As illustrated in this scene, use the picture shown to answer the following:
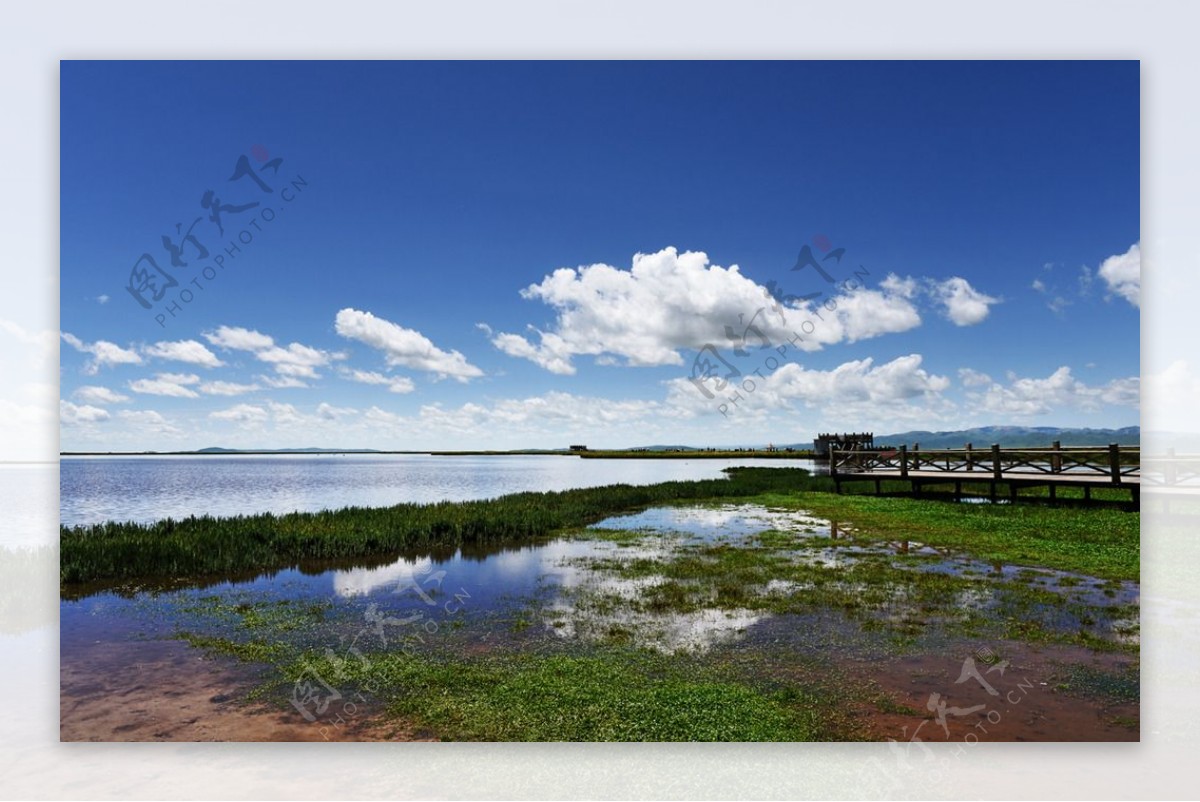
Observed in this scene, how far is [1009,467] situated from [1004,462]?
9.9 inches

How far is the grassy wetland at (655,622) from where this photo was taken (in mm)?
6969

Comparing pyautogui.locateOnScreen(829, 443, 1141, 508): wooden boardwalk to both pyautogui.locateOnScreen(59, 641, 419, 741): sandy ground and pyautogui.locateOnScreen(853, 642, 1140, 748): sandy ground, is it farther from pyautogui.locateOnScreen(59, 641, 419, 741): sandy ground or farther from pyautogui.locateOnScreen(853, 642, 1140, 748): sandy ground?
pyautogui.locateOnScreen(59, 641, 419, 741): sandy ground

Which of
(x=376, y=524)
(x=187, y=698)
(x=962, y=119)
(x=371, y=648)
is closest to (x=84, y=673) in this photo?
(x=187, y=698)

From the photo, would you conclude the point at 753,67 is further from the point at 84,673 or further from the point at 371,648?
the point at 84,673

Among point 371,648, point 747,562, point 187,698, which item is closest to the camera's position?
point 187,698

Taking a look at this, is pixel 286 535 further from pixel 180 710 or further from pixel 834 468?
pixel 834 468

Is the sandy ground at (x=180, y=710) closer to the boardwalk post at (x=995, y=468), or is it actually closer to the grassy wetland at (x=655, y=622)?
the grassy wetland at (x=655, y=622)

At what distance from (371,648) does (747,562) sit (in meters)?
8.50

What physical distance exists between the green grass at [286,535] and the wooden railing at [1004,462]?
1276 centimetres

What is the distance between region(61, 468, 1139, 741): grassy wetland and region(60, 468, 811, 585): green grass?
0.25ft

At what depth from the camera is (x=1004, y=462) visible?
24172 millimetres

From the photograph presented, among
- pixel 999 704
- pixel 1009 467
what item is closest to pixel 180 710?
pixel 999 704

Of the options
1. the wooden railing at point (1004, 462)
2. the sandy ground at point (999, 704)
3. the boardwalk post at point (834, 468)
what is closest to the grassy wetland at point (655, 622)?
the sandy ground at point (999, 704)

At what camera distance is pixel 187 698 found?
24.6 feet
